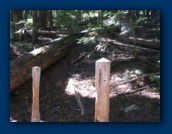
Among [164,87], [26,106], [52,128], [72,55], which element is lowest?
[52,128]

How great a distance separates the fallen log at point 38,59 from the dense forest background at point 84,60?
0.01 meters

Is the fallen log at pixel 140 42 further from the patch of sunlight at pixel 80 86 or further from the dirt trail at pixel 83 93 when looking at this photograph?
the patch of sunlight at pixel 80 86

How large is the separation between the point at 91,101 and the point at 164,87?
0.84 m

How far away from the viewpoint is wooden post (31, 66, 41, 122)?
3.03 meters

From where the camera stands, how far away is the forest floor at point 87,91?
3270 mm

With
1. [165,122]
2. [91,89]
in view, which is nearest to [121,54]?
[91,89]

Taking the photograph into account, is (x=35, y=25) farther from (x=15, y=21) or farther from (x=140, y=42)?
(x=140, y=42)

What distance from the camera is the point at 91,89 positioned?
3.42 meters

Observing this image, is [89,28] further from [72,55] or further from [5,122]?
[5,122]

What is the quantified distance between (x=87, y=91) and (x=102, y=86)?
1.74 ft

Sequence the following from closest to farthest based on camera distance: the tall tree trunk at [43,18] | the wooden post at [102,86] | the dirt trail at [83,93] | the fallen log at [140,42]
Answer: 1. the wooden post at [102,86]
2. the dirt trail at [83,93]
3. the tall tree trunk at [43,18]
4. the fallen log at [140,42]

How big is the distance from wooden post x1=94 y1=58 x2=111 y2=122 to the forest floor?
0.28 metres

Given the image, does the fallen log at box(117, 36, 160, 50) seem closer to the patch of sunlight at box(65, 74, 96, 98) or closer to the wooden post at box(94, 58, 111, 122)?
the patch of sunlight at box(65, 74, 96, 98)

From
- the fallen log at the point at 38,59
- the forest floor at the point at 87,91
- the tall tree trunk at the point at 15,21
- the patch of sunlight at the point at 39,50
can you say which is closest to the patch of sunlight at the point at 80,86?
the forest floor at the point at 87,91
